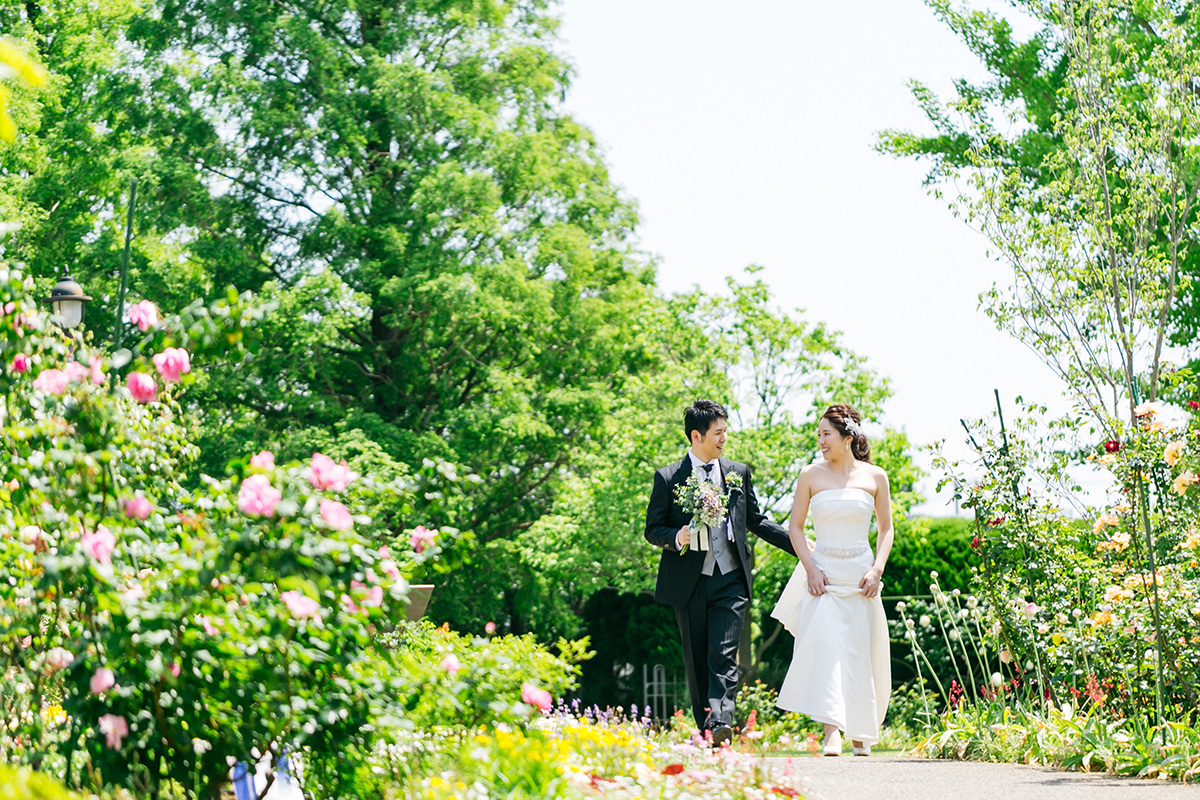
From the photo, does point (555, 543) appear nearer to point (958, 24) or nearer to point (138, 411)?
point (958, 24)

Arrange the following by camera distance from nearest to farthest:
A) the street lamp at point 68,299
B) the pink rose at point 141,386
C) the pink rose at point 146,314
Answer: the pink rose at point 141,386 → the pink rose at point 146,314 → the street lamp at point 68,299

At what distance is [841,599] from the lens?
23.4 ft

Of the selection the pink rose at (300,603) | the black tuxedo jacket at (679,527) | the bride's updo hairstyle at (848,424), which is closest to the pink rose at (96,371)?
the pink rose at (300,603)

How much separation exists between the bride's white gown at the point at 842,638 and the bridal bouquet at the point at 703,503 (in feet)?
2.28

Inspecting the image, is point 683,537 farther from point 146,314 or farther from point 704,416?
point 146,314

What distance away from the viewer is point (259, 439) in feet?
60.0

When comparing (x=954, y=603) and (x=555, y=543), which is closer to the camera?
(x=954, y=603)

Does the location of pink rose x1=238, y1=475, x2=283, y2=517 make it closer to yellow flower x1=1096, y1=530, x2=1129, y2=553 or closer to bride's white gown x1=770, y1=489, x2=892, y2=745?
bride's white gown x1=770, y1=489, x2=892, y2=745

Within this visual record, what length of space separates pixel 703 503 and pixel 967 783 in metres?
2.10

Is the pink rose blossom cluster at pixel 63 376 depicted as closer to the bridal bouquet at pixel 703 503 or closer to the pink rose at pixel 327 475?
the pink rose at pixel 327 475

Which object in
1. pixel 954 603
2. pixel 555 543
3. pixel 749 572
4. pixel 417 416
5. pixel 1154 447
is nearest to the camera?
pixel 1154 447

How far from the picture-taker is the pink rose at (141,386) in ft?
13.3

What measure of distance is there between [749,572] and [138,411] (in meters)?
3.56

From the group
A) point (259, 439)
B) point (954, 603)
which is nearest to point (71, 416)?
point (954, 603)
